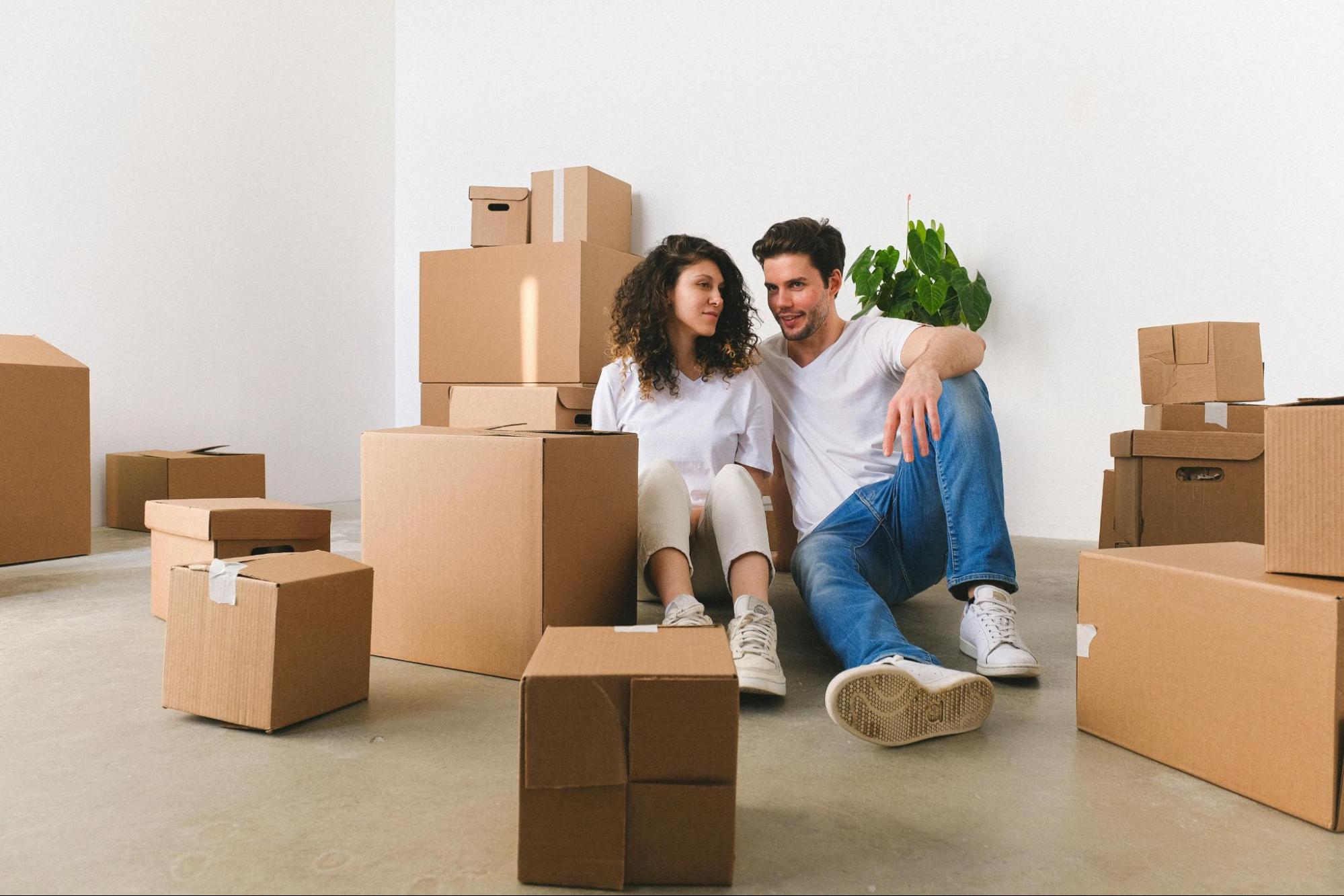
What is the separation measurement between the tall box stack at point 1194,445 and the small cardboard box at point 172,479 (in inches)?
99.4

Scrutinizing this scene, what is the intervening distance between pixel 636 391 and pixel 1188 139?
81.0 inches

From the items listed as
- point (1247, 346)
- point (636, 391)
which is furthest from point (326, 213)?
point (1247, 346)

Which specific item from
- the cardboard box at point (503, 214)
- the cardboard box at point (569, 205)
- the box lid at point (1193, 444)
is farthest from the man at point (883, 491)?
the cardboard box at point (503, 214)

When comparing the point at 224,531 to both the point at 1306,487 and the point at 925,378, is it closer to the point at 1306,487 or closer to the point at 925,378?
the point at 925,378

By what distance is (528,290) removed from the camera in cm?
313

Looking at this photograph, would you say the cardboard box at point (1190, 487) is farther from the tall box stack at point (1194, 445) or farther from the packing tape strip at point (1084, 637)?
the packing tape strip at point (1084, 637)

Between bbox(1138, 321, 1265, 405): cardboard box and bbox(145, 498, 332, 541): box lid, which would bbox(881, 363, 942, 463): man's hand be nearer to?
bbox(1138, 321, 1265, 405): cardboard box

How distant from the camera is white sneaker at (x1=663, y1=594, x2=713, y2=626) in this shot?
1.28 metres

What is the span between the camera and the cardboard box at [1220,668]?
83 centimetres

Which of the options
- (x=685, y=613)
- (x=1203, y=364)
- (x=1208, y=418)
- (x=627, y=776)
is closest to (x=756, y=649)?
(x=685, y=613)

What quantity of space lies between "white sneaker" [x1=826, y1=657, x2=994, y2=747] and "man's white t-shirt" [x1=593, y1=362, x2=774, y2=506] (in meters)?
0.64

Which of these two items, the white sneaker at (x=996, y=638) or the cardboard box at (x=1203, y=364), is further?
the cardboard box at (x=1203, y=364)

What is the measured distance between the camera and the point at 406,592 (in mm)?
1391

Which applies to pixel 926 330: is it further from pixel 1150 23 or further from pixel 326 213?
pixel 326 213
